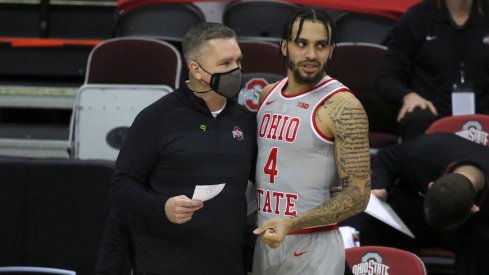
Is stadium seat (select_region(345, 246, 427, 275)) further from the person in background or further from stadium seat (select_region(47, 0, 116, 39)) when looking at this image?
stadium seat (select_region(47, 0, 116, 39))

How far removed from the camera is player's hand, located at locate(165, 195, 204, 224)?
11.7 feet

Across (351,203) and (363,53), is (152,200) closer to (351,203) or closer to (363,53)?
(351,203)

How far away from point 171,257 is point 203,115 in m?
0.53

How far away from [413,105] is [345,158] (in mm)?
2533

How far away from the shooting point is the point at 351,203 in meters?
3.73

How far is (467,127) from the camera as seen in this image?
5758mm

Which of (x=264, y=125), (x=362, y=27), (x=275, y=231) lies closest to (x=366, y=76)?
(x=362, y=27)

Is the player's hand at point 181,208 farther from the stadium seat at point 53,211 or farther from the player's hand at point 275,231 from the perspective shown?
the stadium seat at point 53,211

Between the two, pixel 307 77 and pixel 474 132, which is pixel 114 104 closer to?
pixel 474 132

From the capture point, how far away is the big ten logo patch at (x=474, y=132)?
18.6 ft

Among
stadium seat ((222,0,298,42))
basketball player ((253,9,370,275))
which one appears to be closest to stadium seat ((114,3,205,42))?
stadium seat ((222,0,298,42))

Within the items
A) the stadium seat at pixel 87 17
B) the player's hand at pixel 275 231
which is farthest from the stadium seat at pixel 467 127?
the stadium seat at pixel 87 17

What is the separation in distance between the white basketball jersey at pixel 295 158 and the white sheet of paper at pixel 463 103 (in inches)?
100

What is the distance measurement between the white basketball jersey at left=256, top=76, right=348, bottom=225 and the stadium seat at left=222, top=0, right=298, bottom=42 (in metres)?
3.99
